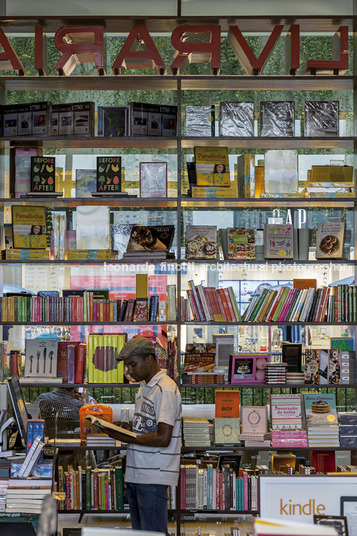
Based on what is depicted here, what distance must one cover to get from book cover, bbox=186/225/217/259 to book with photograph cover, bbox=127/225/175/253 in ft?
0.46

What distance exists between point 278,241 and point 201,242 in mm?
590

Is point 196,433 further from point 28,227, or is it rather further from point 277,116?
point 277,116

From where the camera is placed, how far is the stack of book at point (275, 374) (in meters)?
5.43

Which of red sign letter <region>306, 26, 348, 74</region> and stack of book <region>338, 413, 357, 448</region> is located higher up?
red sign letter <region>306, 26, 348, 74</region>

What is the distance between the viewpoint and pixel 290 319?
5457 mm

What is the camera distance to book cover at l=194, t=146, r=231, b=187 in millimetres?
5520

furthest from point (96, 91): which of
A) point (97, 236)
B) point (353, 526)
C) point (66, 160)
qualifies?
point (353, 526)

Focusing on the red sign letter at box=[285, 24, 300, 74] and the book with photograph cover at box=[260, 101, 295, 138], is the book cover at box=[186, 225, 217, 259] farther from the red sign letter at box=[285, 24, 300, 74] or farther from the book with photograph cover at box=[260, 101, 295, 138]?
the red sign letter at box=[285, 24, 300, 74]

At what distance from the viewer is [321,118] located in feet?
18.2

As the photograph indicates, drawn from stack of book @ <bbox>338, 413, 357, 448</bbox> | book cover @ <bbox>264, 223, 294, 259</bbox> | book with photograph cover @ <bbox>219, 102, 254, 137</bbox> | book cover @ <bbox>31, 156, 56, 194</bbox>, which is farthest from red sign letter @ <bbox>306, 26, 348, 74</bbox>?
stack of book @ <bbox>338, 413, 357, 448</bbox>

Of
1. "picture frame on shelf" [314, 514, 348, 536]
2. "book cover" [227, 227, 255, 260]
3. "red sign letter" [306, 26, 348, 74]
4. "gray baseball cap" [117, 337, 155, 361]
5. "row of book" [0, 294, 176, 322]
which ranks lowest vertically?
"picture frame on shelf" [314, 514, 348, 536]

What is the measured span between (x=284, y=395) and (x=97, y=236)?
1.84m

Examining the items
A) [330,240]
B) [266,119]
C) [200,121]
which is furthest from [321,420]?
[200,121]

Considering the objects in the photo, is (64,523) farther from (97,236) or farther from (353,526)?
(353,526)
